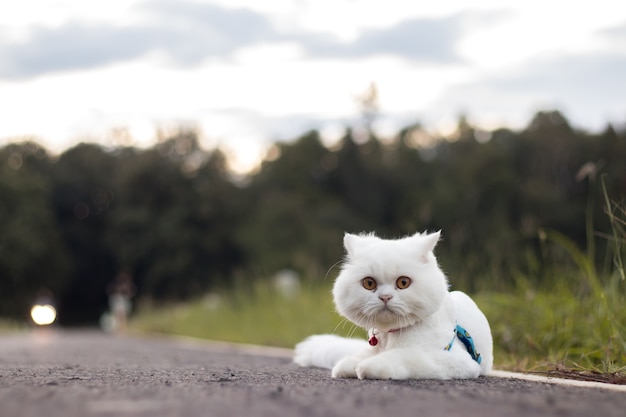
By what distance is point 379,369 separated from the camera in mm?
5051

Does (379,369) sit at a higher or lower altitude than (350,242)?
lower

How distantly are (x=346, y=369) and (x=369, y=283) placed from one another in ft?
1.82

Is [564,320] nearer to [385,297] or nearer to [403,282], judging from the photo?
[403,282]

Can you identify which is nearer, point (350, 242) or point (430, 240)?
point (430, 240)

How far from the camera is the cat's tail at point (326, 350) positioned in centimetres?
664

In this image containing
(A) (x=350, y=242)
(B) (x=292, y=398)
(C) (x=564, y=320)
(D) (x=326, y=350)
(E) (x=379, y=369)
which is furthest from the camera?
(C) (x=564, y=320)

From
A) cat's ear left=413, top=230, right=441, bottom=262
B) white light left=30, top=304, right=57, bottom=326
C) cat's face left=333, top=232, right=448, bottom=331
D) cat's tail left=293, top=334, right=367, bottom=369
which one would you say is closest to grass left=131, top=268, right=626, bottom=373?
cat's tail left=293, top=334, right=367, bottom=369

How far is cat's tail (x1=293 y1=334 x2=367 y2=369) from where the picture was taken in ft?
21.8

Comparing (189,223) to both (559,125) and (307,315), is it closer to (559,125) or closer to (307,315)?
(559,125)

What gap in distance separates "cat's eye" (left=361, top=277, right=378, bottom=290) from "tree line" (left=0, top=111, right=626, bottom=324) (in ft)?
129

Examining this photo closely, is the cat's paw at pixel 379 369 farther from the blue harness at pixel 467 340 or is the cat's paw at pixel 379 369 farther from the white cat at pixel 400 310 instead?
the blue harness at pixel 467 340

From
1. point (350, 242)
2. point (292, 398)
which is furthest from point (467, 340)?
point (292, 398)

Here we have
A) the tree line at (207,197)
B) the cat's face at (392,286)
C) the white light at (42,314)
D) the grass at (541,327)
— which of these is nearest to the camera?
the cat's face at (392,286)

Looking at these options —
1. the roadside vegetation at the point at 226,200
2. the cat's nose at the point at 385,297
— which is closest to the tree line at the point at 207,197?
the roadside vegetation at the point at 226,200
